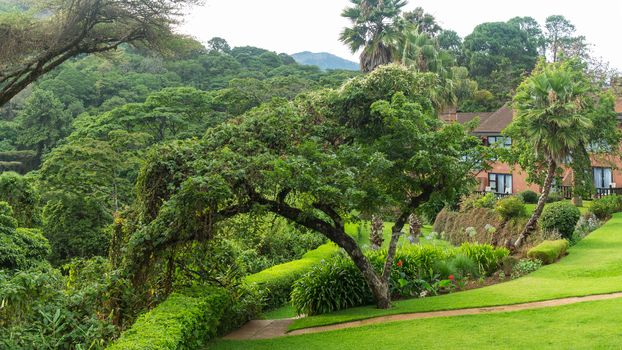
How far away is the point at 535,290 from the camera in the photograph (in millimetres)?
14656

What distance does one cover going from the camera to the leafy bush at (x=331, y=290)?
1480 cm

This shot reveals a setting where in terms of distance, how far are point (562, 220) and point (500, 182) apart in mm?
20535

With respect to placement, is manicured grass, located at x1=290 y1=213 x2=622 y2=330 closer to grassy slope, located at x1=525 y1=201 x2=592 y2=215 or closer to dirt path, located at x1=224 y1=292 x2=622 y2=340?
dirt path, located at x1=224 y1=292 x2=622 y2=340

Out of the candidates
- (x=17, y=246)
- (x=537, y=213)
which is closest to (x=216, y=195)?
(x=17, y=246)

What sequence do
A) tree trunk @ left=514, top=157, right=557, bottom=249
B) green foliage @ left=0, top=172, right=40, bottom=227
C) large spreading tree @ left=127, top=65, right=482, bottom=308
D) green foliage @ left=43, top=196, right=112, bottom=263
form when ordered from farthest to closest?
green foliage @ left=43, top=196, right=112, bottom=263
green foliage @ left=0, top=172, right=40, bottom=227
tree trunk @ left=514, top=157, right=557, bottom=249
large spreading tree @ left=127, top=65, right=482, bottom=308

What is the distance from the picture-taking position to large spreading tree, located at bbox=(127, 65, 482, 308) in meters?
11.8

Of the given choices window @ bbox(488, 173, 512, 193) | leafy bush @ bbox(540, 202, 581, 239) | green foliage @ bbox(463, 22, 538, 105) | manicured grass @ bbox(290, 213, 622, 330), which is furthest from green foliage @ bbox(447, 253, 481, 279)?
green foliage @ bbox(463, 22, 538, 105)

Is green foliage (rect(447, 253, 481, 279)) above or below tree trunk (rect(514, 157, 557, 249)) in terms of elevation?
below

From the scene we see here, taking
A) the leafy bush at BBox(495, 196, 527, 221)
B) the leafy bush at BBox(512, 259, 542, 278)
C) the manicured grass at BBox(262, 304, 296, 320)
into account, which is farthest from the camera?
the leafy bush at BBox(495, 196, 527, 221)

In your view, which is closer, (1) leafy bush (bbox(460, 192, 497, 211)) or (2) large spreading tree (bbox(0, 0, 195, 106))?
(2) large spreading tree (bbox(0, 0, 195, 106))

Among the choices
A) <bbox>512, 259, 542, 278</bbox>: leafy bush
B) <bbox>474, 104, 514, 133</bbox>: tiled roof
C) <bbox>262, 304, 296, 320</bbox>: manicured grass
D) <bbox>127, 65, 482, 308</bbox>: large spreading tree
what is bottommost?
<bbox>262, 304, 296, 320</bbox>: manicured grass

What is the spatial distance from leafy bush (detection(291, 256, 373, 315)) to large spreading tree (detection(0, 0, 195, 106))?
10598 millimetres

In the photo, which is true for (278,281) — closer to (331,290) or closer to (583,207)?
(331,290)

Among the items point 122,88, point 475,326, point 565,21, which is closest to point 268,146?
point 475,326
